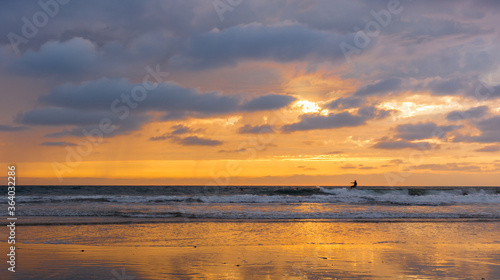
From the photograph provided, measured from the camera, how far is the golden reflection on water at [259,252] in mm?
10938

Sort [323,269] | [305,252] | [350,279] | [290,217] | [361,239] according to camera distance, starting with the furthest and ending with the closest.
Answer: [290,217]
[361,239]
[305,252]
[323,269]
[350,279]

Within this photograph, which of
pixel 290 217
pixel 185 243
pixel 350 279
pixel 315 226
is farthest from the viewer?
pixel 290 217

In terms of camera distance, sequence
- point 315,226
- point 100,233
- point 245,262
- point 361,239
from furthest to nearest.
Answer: point 315,226 → point 100,233 → point 361,239 → point 245,262

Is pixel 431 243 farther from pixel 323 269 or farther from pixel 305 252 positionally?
pixel 323 269

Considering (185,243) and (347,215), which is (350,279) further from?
(347,215)

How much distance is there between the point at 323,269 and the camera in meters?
Result: 11.2

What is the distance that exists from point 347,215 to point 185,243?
1448cm

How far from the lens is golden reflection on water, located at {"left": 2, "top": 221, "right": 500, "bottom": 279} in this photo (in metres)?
10.9

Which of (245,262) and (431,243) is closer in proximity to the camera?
(245,262)

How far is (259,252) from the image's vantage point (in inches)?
543

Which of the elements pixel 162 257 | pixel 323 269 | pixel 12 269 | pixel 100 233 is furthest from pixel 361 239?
pixel 12 269

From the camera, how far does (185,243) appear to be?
15.7 meters

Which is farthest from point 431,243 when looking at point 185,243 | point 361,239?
point 185,243

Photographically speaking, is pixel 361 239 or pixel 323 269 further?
pixel 361 239
